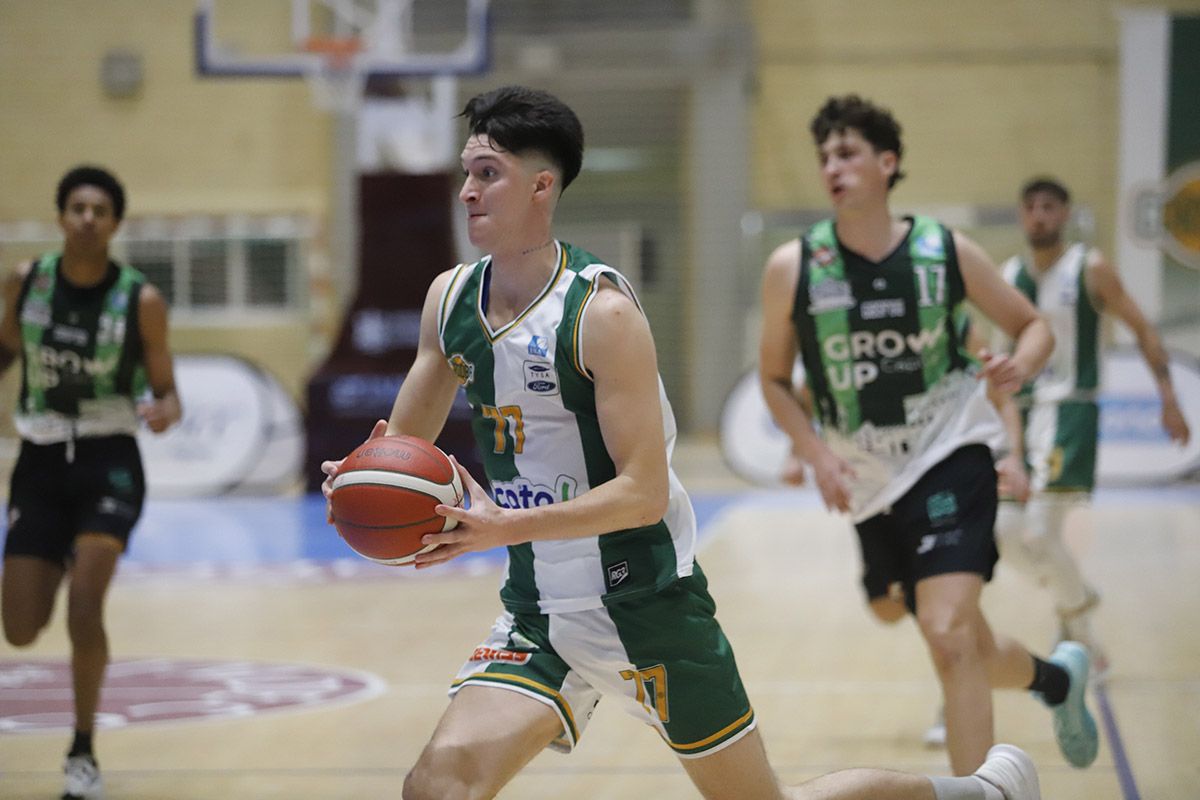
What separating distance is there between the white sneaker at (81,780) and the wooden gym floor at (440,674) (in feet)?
0.41

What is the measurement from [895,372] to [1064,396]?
2.63 metres

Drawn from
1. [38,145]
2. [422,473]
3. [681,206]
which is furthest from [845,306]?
[38,145]

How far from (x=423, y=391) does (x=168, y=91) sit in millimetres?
16852

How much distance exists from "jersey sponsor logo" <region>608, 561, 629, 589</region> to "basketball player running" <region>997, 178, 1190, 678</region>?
11.3 ft

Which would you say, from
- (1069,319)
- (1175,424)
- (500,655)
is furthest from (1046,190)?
(500,655)

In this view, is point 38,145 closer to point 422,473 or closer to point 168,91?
point 168,91

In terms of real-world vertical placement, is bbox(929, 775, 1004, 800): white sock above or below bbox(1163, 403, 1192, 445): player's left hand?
below

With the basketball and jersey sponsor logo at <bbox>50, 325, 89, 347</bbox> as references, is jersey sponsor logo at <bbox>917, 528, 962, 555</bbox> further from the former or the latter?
jersey sponsor logo at <bbox>50, 325, 89, 347</bbox>

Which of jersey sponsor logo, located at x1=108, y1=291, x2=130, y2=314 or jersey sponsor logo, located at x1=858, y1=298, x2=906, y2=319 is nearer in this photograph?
jersey sponsor logo, located at x1=858, y1=298, x2=906, y2=319

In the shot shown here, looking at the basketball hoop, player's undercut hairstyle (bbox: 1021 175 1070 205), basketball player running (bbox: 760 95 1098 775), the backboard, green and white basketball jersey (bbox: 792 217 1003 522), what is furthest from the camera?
the basketball hoop

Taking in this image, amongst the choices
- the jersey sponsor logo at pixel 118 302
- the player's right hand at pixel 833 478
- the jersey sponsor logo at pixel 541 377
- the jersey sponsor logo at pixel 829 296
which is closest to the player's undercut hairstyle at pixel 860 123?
the jersey sponsor logo at pixel 829 296

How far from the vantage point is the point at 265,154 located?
18953 mm

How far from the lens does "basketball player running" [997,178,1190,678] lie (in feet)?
20.9

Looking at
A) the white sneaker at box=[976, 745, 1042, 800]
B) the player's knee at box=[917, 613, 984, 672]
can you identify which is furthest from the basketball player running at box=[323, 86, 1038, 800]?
the player's knee at box=[917, 613, 984, 672]
